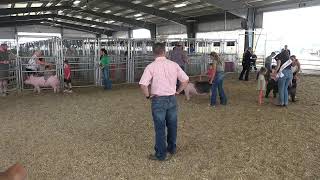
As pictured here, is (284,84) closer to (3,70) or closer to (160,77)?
(160,77)

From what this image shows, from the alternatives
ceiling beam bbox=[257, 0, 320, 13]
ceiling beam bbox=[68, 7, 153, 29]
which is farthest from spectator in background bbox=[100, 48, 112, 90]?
ceiling beam bbox=[68, 7, 153, 29]

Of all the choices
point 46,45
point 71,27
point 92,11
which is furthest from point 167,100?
point 71,27

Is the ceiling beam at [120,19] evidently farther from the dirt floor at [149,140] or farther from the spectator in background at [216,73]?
the spectator in background at [216,73]

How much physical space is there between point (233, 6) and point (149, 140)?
14.0 m

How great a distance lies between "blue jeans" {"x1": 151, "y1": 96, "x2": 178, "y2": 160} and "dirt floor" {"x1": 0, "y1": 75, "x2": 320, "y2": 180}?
0.20m

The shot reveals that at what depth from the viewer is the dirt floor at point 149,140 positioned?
406 cm

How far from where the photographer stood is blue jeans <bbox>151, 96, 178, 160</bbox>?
13.9 ft

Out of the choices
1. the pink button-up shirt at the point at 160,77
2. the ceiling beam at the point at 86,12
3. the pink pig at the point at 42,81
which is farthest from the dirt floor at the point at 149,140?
the ceiling beam at the point at 86,12

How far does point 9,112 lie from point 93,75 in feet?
18.7

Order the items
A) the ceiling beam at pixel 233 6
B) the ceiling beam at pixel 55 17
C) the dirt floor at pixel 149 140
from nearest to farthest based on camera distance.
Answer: the dirt floor at pixel 149 140 → the ceiling beam at pixel 233 6 → the ceiling beam at pixel 55 17

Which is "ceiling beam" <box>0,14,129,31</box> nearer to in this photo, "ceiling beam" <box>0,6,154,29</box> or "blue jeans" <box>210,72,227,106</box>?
"ceiling beam" <box>0,6,154,29</box>

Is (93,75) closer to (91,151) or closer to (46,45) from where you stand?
(46,45)

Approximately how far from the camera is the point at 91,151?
4.78m

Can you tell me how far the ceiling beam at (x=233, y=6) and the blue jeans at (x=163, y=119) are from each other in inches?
533
